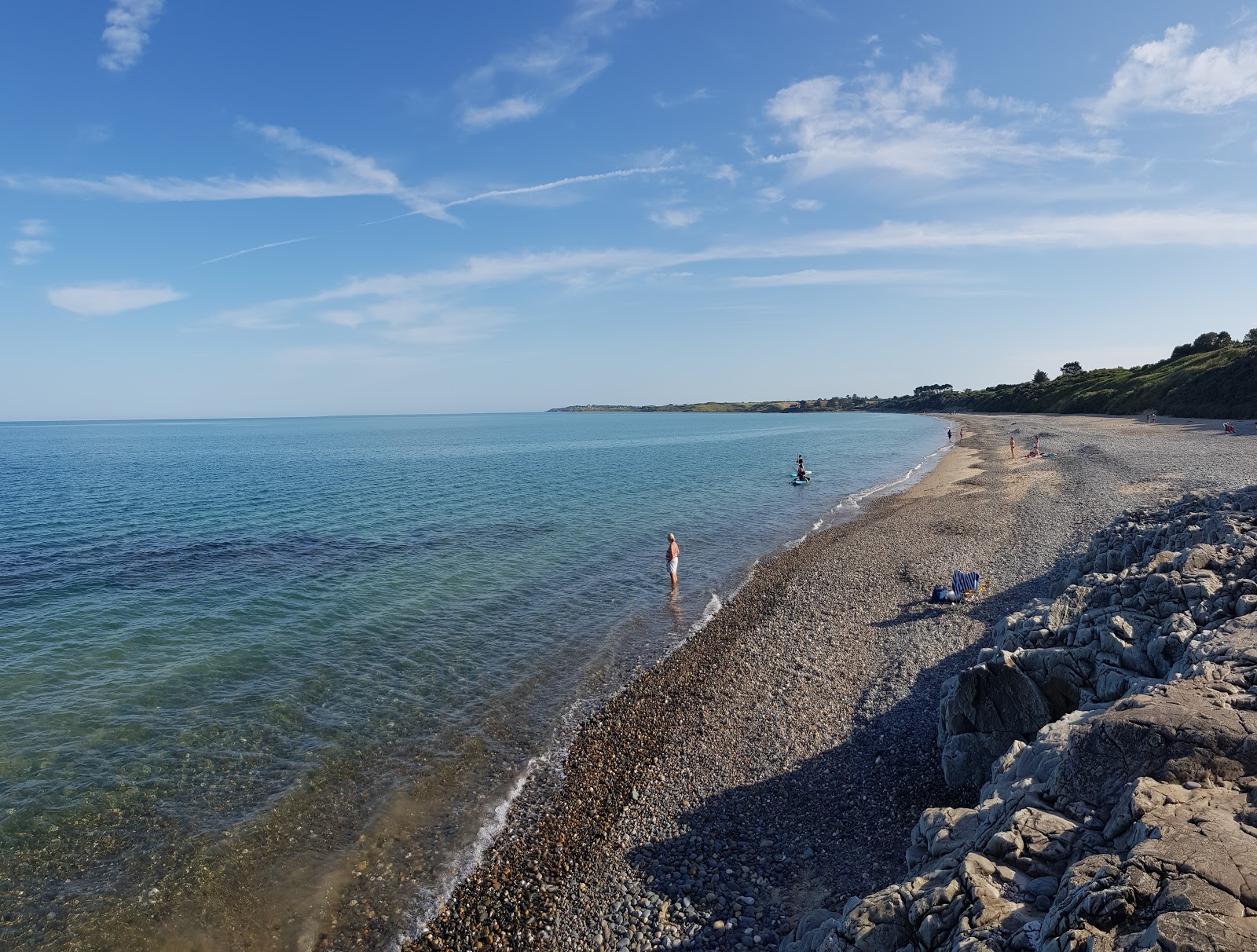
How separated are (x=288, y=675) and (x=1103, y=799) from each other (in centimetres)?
2169

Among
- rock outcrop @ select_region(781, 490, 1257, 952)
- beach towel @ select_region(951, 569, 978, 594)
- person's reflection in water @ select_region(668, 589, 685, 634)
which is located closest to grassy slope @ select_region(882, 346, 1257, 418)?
beach towel @ select_region(951, 569, 978, 594)

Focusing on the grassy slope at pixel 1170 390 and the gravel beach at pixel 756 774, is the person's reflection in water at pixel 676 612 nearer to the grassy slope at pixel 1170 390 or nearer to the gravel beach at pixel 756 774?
the gravel beach at pixel 756 774

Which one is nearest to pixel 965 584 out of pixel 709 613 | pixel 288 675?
pixel 709 613

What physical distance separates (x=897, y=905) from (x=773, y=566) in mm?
25356

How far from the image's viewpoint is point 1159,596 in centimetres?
1393

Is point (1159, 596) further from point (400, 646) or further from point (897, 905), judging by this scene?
point (400, 646)

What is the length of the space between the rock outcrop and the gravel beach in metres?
1.74

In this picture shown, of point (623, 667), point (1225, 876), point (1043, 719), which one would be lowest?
point (623, 667)

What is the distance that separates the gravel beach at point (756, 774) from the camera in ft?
35.9

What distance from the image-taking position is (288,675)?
69.4ft

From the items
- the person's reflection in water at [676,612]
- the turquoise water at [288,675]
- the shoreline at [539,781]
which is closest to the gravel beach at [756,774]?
the shoreline at [539,781]

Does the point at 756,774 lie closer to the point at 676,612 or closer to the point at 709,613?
the point at 709,613

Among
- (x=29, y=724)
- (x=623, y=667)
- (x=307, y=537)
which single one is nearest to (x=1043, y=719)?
(x=623, y=667)

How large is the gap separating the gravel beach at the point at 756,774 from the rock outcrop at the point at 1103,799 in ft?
5.70
